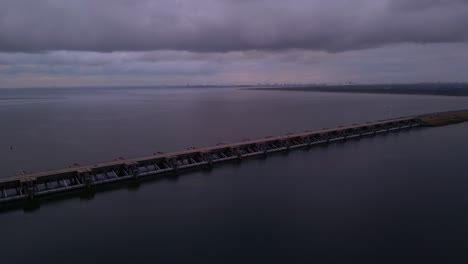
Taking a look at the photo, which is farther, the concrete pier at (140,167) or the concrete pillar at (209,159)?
the concrete pillar at (209,159)

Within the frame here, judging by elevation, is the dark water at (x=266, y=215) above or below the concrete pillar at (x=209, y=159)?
below

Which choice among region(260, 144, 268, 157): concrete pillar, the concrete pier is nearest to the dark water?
the concrete pier

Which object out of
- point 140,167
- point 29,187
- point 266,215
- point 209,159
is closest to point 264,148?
point 209,159

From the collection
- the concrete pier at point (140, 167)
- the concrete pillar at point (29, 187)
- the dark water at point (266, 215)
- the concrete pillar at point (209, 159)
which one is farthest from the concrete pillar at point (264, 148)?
the concrete pillar at point (29, 187)

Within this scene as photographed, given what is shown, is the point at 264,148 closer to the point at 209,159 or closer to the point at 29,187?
the point at 209,159

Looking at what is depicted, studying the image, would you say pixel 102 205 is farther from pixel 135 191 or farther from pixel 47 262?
pixel 47 262

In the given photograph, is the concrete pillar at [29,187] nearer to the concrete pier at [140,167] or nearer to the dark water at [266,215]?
the concrete pier at [140,167]

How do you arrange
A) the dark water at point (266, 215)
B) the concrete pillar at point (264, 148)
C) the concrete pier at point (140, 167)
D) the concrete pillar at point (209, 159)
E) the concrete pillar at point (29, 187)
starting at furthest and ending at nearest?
the concrete pillar at point (264, 148) < the concrete pillar at point (209, 159) < the concrete pier at point (140, 167) < the concrete pillar at point (29, 187) < the dark water at point (266, 215)

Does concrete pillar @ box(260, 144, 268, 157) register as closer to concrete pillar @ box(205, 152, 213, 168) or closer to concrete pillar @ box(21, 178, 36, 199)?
concrete pillar @ box(205, 152, 213, 168)
